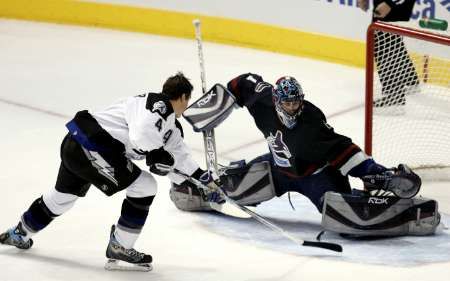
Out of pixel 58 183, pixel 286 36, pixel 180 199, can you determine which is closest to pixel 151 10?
pixel 286 36

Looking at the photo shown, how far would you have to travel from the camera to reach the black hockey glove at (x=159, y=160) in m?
3.84

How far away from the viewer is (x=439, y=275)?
3943 millimetres

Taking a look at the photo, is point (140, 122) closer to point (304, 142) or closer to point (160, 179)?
point (304, 142)

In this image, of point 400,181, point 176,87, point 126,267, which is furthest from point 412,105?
point 126,267

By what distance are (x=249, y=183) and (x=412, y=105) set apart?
131cm

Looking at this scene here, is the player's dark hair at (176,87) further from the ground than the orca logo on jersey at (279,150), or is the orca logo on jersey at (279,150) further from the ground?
the player's dark hair at (176,87)

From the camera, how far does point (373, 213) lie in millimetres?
4254

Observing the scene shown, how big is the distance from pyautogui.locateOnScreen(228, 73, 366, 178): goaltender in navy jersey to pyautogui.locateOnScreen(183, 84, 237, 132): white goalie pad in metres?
0.18

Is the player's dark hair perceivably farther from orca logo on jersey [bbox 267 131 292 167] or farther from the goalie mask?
orca logo on jersey [bbox 267 131 292 167]

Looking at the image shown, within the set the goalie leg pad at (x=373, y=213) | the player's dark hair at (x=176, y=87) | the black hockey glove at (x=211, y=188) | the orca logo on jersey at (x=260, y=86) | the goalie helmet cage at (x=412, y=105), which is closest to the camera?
the player's dark hair at (x=176, y=87)

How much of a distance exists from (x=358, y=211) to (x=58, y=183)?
3.99 ft

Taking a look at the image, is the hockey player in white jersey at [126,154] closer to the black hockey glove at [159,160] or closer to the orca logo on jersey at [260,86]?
the black hockey glove at [159,160]

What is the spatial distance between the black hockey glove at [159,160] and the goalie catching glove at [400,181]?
89cm

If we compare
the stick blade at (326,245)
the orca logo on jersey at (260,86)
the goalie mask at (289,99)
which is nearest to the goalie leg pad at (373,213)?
the stick blade at (326,245)
